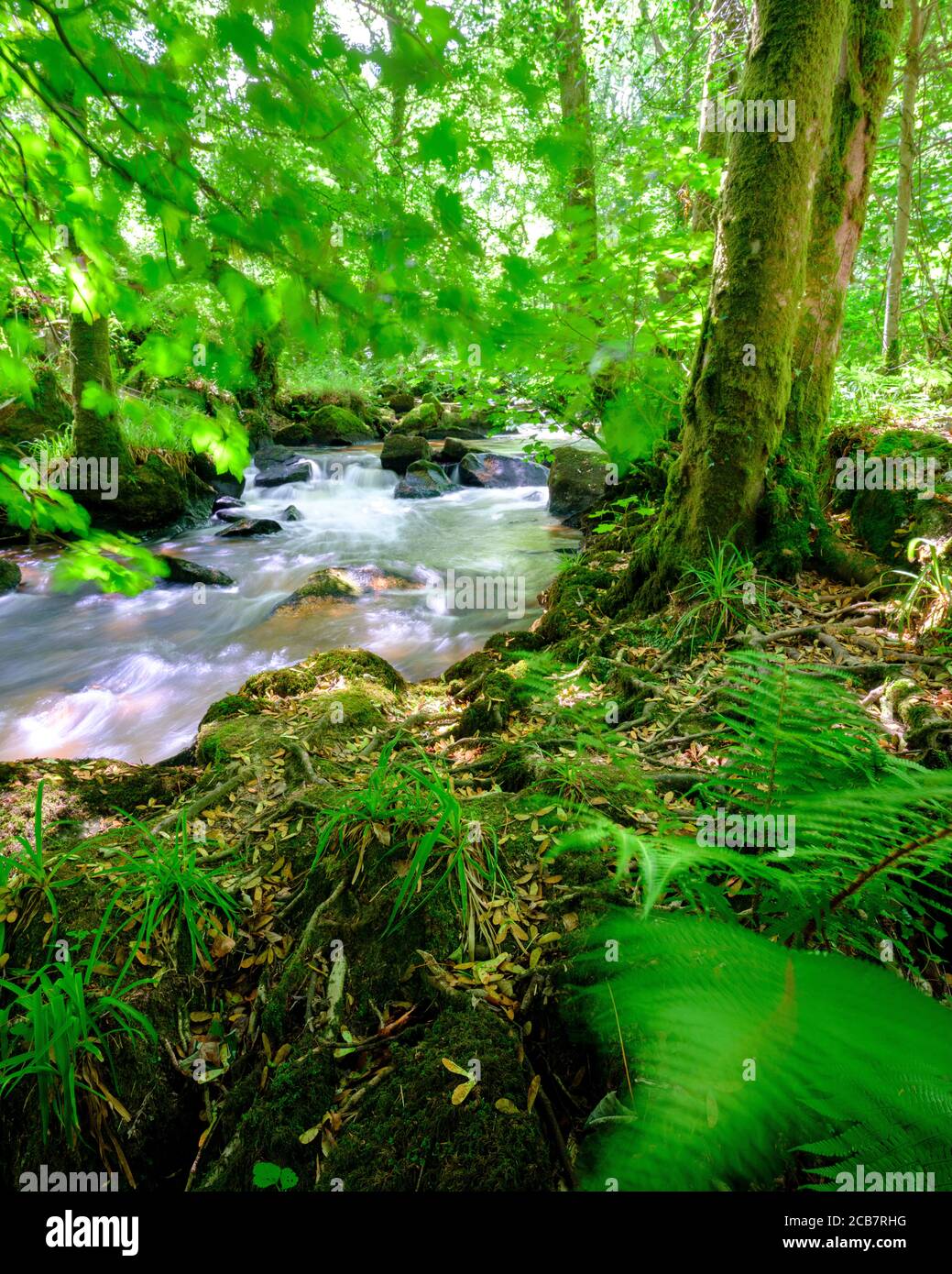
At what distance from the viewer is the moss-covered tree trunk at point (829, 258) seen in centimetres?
397

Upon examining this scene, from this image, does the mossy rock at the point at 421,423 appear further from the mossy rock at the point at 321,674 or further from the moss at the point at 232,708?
the moss at the point at 232,708

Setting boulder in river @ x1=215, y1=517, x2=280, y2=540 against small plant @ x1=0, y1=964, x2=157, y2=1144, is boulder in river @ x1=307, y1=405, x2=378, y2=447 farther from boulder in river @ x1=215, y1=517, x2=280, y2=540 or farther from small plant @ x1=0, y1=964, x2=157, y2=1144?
small plant @ x1=0, y1=964, x2=157, y2=1144

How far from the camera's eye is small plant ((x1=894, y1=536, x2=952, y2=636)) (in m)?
3.04

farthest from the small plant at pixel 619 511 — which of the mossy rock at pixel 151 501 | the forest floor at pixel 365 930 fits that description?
the mossy rock at pixel 151 501

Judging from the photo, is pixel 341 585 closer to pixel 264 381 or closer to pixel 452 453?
pixel 452 453

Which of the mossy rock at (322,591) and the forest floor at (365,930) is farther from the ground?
the mossy rock at (322,591)

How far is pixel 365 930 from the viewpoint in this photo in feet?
5.59

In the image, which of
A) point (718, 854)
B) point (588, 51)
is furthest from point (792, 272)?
point (588, 51)

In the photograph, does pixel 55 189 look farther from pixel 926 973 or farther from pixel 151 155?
pixel 926 973

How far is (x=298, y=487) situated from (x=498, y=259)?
13214 millimetres

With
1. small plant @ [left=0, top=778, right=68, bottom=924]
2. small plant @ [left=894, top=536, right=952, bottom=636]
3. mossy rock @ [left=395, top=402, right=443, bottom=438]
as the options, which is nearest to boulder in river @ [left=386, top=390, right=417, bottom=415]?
mossy rock @ [left=395, top=402, right=443, bottom=438]

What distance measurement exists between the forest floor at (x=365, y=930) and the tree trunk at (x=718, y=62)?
520cm

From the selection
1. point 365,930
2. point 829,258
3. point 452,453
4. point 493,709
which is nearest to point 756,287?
point 829,258

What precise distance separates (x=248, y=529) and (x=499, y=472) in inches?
245
